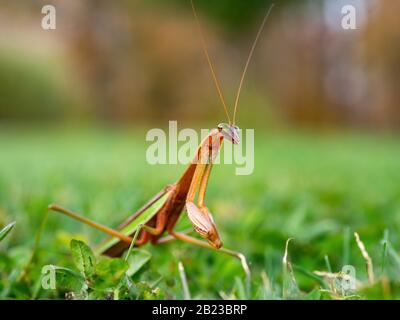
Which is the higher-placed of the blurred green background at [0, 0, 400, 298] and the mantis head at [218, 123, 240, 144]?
the blurred green background at [0, 0, 400, 298]

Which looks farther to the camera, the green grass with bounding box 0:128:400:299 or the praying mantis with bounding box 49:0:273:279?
the green grass with bounding box 0:128:400:299

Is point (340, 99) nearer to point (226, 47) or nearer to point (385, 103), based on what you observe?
point (385, 103)

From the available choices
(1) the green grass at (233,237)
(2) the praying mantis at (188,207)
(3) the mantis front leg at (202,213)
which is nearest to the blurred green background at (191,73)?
(1) the green grass at (233,237)

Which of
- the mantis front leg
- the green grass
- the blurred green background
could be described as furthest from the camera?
the blurred green background

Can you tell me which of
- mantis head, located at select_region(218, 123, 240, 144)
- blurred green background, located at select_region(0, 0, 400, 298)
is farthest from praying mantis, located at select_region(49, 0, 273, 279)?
blurred green background, located at select_region(0, 0, 400, 298)

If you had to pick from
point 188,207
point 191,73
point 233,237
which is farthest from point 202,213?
point 191,73

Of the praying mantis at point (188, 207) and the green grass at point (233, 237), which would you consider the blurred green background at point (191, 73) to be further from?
the praying mantis at point (188, 207)

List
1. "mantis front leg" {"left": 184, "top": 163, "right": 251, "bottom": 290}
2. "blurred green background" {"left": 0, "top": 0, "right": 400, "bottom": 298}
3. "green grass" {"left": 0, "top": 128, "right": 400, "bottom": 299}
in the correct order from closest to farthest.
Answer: "mantis front leg" {"left": 184, "top": 163, "right": 251, "bottom": 290}, "green grass" {"left": 0, "top": 128, "right": 400, "bottom": 299}, "blurred green background" {"left": 0, "top": 0, "right": 400, "bottom": 298}

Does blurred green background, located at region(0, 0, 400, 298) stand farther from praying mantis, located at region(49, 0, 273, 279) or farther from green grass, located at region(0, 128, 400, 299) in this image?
praying mantis, located at region(49, 0, 273, 279)
